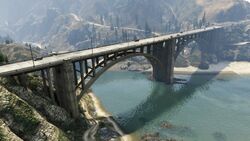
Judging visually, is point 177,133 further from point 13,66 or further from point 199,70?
point 199,70

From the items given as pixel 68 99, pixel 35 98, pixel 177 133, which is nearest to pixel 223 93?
pixel 177 133

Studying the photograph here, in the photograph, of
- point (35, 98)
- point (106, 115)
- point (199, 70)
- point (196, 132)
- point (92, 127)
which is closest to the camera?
point (35, 98)

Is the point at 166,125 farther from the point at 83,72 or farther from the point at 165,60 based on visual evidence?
the point at 165,60

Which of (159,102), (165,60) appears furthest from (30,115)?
(165,60)

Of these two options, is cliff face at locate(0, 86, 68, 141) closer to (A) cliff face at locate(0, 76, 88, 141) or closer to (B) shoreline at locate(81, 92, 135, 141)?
(A) cliff face at locate(0, 76, 88, 141)

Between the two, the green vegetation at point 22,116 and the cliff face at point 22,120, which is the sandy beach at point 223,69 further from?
the green vegetation at point 22,116

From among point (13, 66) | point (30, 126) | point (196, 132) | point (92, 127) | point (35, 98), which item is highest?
point (13, 66)
